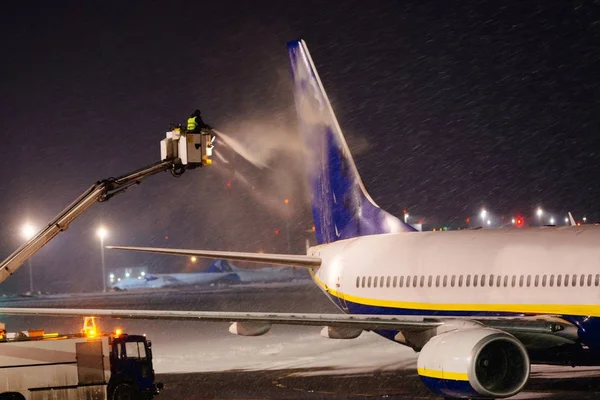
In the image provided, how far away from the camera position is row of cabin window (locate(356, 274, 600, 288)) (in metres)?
22.8

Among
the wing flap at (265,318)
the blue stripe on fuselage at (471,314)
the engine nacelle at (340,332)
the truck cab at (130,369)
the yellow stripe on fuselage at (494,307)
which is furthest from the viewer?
the truck cab at (130,369)

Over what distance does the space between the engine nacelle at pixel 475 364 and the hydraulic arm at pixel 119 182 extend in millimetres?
6635

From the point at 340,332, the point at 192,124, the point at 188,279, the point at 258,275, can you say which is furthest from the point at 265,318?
the point at 188,279

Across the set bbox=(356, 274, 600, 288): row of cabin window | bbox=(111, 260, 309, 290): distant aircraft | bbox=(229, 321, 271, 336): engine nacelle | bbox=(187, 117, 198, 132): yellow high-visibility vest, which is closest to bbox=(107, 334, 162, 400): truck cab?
bbox=(229, 321, 271, 336): engine nacelle

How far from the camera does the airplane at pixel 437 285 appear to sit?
20844 millimetres

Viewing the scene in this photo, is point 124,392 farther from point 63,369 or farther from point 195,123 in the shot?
point 195,123

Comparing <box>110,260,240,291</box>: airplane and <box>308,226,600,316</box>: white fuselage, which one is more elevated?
<box>110,260,240,291</box>: airplane

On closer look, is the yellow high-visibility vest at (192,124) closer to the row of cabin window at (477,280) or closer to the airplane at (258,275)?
the row of cabin window at (477,280)

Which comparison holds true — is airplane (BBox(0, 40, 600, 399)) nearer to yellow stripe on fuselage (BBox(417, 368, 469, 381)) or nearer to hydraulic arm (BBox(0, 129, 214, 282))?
yellow stripe on fuselage (BBox(417, 368, 469, 381))

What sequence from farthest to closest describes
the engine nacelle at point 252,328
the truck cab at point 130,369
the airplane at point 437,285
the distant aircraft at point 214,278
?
the distant aircraft at point 214,278, the truck cab at point 130,369, the engine nacelle at point 252,328, the airplane at point 437,285

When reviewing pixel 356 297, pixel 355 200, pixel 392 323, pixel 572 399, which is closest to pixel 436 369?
pixel 392 323

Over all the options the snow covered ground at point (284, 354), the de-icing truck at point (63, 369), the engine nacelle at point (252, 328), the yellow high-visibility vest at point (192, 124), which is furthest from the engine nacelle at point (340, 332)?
the snow covered ground at point (284, 354)

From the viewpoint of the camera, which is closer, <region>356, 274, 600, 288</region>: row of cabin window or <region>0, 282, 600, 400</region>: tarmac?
<region>356, 274, 600, 288</region>: row of cabin window

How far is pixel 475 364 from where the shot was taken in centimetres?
1998
